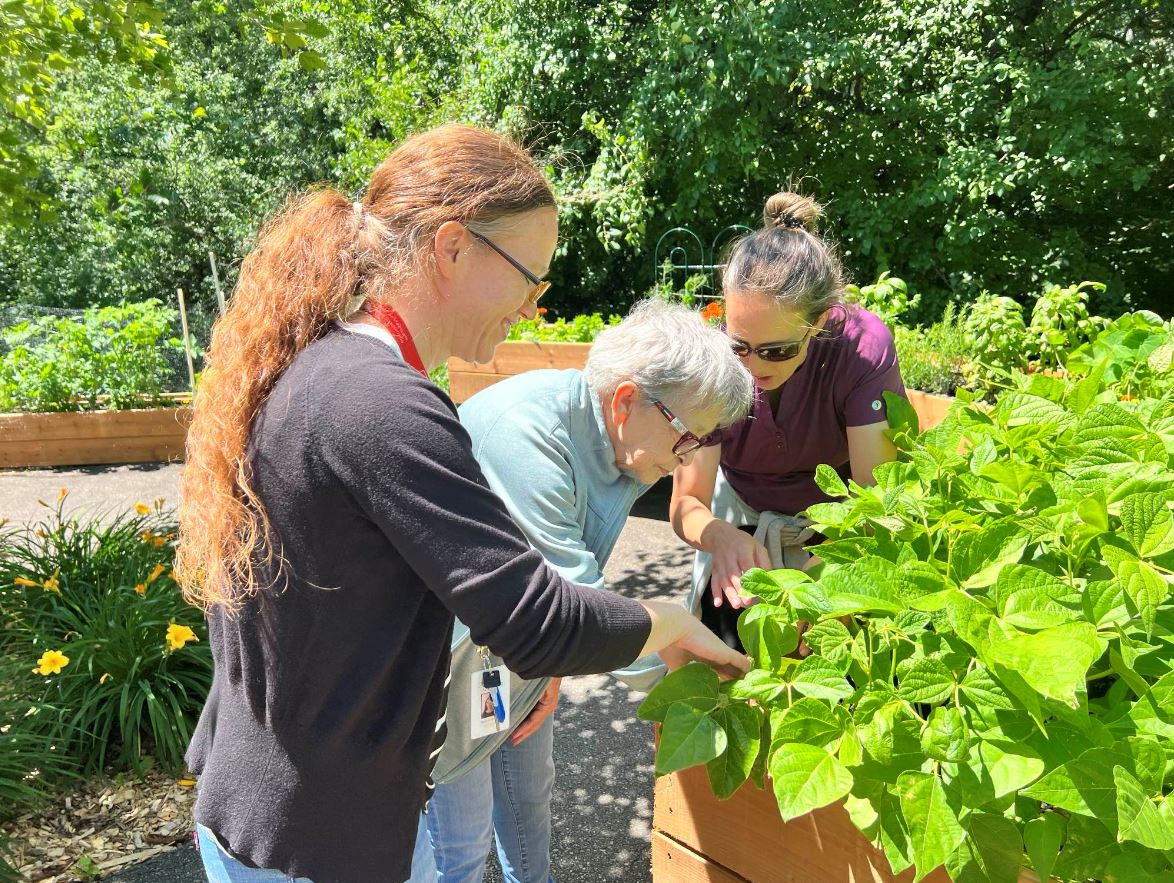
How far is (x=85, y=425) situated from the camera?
8414 millimetres

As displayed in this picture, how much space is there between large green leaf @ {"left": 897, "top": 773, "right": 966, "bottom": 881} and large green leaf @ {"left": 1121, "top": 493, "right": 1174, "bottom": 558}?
325 millimetres

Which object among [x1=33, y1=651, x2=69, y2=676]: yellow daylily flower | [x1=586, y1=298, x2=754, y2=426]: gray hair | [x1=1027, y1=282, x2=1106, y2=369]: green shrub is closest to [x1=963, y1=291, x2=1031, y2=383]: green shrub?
[x1=1027, y1=282, x2=1106, y2=369]: green shrub

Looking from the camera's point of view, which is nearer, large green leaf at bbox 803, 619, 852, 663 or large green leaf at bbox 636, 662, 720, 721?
large green leaf at bbox 803, 619, 852, 663

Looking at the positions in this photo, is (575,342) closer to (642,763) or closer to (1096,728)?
(642,763)

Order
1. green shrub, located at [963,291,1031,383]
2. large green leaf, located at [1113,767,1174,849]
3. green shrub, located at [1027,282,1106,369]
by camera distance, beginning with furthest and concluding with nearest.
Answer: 1. green shrub, located at [963,291,1031,383]
2. green shrub, located at [1027,282,1106,369]
3. large green leaf, located at [1113,767,1174,849]

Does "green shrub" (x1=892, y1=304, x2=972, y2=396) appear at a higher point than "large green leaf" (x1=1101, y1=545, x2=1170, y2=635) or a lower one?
lower

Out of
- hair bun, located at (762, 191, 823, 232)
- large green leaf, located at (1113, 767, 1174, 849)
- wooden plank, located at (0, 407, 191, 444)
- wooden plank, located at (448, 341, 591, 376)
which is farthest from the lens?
wooden plank, located at (0, 407, 191, 444)

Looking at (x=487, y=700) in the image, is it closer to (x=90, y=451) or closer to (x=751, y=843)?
(x=751, y=843)

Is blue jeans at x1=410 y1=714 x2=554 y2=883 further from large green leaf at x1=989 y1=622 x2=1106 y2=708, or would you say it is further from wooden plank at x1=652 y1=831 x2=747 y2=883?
large green leaf at x1=989 y1=622 x2=1106 y2=708

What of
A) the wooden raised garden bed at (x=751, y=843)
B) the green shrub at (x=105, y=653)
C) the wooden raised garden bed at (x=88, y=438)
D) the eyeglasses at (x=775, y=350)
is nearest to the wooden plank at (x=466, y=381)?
the green shrub at (x=105, y=653)

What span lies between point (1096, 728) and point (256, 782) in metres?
0.98

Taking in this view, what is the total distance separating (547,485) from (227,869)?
28.9 inches

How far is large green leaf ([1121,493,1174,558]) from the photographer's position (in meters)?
0.89

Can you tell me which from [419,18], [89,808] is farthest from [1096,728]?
[419,18]
